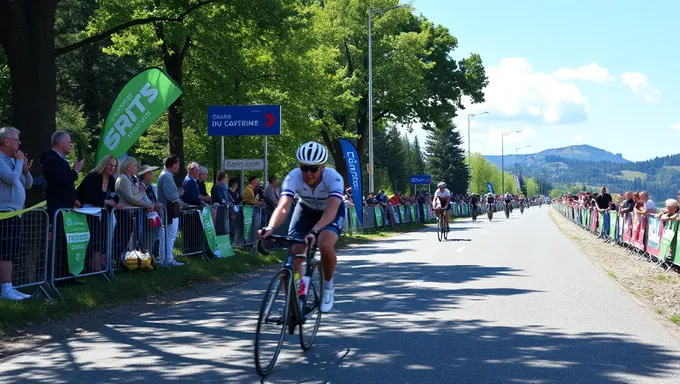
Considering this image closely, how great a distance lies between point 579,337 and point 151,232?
24.9 ft

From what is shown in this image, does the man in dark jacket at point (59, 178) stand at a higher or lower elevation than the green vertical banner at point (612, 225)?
higher

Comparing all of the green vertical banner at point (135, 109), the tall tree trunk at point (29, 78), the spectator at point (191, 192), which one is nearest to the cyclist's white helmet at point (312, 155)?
the green vertical banner at point (135, 109)

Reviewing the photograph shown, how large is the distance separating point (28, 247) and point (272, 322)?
4.94m

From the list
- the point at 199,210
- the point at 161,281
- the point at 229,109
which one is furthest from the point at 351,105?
the point at 161,281

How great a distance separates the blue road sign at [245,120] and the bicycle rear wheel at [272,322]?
15.6 meters

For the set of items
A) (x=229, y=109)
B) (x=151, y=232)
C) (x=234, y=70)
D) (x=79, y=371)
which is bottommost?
(x=79, y=371)

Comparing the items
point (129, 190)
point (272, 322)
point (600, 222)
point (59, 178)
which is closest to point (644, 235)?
point (600, 222)

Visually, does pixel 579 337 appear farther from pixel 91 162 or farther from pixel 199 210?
pixel 91 162

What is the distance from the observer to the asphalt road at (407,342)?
599cm

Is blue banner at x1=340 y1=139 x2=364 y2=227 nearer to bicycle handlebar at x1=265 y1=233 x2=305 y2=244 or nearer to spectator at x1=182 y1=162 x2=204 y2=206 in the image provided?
spectator at x1=182 y1=162 x2=204 y2=206

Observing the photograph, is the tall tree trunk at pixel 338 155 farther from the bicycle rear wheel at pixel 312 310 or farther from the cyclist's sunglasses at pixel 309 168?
the cyclist's sunglasses at pixel 309 168

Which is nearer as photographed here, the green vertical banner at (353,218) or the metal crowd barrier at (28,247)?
the metal crowd barrier at (28,247)

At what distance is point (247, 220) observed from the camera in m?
18.0

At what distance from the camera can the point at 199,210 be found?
48.8 feet
